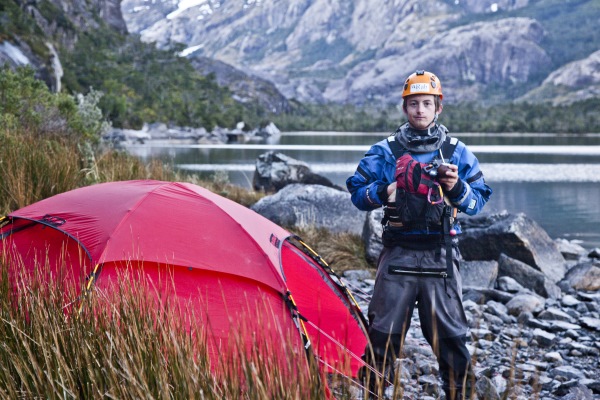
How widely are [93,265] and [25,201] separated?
3.30 meters

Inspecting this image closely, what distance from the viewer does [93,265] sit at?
4461mm

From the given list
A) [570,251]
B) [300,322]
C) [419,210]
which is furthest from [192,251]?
[570,251]

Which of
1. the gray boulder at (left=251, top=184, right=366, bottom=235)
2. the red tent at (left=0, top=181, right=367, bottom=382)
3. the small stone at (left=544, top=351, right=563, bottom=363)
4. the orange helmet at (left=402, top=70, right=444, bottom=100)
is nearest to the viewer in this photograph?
the orange helmet at (left=402, top=70, right=444, bottom=100)

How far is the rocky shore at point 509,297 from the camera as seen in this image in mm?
4875

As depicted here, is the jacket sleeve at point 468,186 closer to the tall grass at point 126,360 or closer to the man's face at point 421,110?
the man's face at point 421,110

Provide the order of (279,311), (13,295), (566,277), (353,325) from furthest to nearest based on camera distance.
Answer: (566,277) → (353,325) → (279,311) → (13,295)

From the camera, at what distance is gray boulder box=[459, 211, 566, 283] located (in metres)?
9.35

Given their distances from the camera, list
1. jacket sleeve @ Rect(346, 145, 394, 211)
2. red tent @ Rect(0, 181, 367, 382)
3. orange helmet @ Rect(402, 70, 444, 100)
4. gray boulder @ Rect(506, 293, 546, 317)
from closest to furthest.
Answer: orange helmet @ Rect(402, 70, 444, 100) → jacket sleeve @ Rect(346, 145, 394, 211) → red tent @ Rect(0, 181, 367, 382) → gray boulder @ Rect(506, 293, 546, 317)

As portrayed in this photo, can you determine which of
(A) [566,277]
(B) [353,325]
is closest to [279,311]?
(B) [353,325]

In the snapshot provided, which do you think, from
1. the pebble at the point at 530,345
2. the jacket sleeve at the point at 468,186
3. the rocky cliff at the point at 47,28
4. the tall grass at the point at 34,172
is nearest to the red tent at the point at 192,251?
the pebble at the point at 530,345

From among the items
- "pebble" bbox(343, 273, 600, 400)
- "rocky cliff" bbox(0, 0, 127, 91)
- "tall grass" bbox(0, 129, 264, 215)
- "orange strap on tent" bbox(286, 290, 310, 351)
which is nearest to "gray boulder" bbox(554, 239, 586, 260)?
"pebble" bbox(343, 273, 600, 400)

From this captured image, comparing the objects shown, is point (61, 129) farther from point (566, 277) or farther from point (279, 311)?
point (279, 311)

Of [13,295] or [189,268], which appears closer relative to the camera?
[13,295]

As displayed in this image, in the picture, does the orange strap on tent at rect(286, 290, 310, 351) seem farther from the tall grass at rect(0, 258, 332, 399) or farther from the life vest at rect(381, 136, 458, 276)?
the tall grass at rect(0, 258, 332, 399)
